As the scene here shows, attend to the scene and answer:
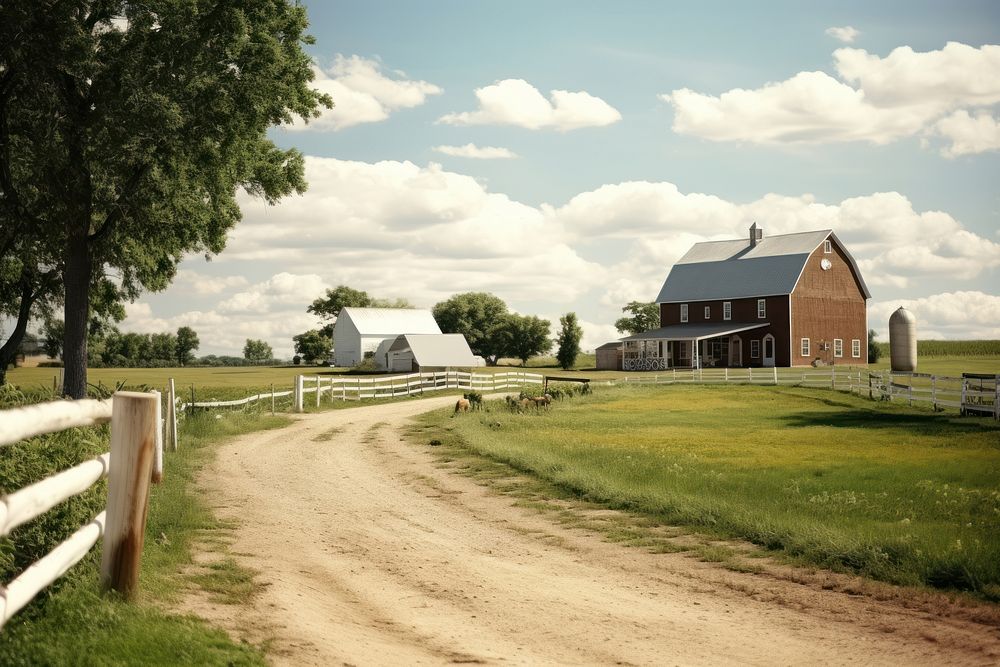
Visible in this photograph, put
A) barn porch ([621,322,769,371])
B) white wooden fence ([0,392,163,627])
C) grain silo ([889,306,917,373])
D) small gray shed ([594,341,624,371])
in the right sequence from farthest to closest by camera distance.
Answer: small gray shed ([594,341,624,371])
barn porch ([621,322,769,371])
grain silo ([889,306,917,373])
white wooden fence ([0,392,163,627])

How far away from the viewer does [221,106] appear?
27.3 m

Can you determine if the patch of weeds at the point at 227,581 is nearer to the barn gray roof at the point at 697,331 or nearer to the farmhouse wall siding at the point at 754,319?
the barn gray roof at the point at 697,331

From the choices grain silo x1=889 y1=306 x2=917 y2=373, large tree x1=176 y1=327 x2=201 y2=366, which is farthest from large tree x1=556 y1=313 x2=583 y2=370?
large tree x1=176 y1=327 x2=201 y2=366

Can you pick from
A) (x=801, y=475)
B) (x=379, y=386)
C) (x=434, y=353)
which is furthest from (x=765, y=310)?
(x=801, y=475)

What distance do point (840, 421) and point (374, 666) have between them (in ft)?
88.0

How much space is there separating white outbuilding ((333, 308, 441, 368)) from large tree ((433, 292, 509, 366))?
22.3 meters

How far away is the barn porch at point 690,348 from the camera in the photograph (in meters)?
71.7

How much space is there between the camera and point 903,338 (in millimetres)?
53594

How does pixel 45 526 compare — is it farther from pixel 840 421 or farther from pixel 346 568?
pixel 840 421

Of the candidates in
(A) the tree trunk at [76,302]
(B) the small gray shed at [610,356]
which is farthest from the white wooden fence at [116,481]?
(B) the small gray shed at [610,356]

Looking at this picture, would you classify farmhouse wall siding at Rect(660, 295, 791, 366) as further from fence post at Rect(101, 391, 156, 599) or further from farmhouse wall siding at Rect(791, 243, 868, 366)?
fence post at Rect(101, 391, 156, 599)

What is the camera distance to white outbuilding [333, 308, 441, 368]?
9156 cm

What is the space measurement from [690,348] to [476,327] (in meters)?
52.3

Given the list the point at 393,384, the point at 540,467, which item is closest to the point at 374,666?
the point at 540,467
